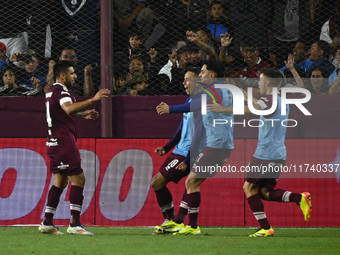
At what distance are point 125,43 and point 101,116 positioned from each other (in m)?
1.33

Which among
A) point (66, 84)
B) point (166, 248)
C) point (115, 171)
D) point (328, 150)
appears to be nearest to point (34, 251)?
point (166, 248)

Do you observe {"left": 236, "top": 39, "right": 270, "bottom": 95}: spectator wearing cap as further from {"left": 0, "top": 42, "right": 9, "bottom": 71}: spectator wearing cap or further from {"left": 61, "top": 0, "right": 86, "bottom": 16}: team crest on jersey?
{"left": 0, "top": 42, "right": 9, "bottom": 71}: spectator wearing cap

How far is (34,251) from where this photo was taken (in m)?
4.65

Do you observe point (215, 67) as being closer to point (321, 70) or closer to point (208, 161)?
point (208, 161)

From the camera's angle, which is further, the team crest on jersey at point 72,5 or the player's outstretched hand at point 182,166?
the team crest on jersey at point 72,5

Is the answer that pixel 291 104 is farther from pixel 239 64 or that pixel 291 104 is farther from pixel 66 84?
pixel 66 84

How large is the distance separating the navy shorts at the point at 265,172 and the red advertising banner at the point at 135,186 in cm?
152

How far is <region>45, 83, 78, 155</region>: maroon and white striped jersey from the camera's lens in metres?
6.01

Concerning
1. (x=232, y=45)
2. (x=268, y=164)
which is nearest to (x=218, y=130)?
(x=268, y=164)

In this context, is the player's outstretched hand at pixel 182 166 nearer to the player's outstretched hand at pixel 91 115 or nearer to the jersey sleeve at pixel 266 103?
the jersey sleeve at pixel 266 103

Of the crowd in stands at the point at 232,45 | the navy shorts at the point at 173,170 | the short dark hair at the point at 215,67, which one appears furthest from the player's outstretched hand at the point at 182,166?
the crowd in stands at the point at 232,45

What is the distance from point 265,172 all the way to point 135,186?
226cm

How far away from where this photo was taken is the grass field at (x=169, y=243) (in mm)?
4648

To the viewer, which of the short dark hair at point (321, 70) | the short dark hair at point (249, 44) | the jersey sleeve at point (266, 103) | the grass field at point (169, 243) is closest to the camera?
the grass field at point (169, 243)
